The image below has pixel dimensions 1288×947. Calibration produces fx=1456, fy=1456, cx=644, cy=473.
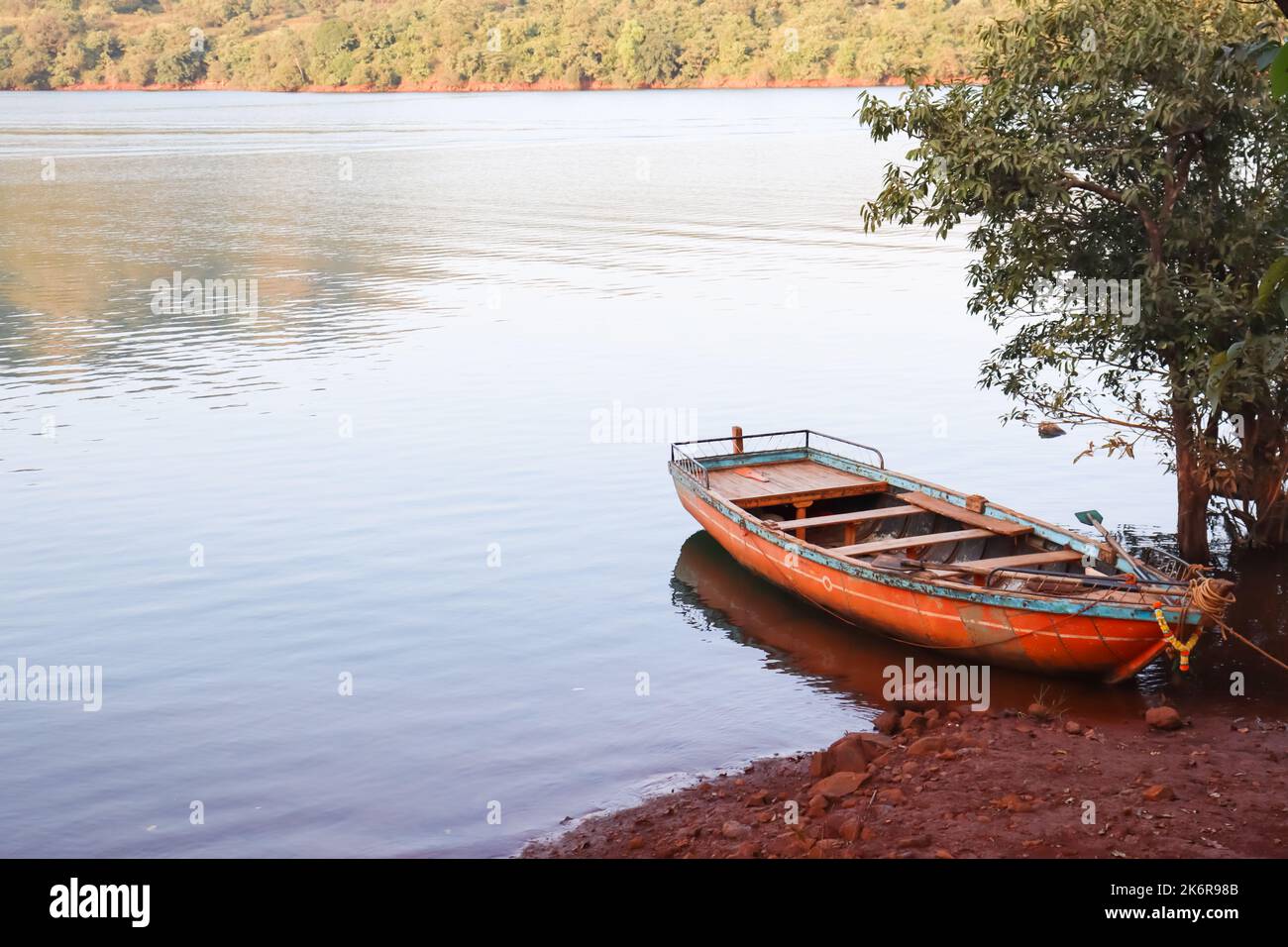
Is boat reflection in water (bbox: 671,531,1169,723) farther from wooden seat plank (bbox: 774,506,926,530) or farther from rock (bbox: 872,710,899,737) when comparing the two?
wooden seat plank (bbox: 774,506,926,530)

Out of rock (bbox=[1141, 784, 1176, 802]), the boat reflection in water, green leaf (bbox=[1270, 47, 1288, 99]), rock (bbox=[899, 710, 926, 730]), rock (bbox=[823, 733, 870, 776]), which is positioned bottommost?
the boat reflection in water

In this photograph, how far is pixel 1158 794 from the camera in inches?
529

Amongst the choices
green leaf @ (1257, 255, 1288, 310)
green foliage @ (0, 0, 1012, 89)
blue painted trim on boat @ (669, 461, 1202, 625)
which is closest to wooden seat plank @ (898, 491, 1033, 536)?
blue painted trim on boat @ (669, 461, 1202, 625)

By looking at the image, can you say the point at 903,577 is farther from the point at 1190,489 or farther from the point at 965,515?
the point at 1190,489

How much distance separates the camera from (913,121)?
20375mm

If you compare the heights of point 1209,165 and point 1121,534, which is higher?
point 1209,165

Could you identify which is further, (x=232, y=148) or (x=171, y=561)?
(x=232, y=148)

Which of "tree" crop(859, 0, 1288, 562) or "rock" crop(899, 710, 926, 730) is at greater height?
"tree" crop(859, 0, 1288, 562)

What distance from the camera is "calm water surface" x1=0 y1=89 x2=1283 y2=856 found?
679 inches

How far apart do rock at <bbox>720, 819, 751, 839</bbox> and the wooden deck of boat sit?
33.4ft

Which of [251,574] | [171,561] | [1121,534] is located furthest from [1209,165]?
[171,561]
